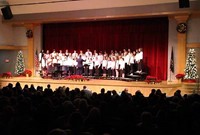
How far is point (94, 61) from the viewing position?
15844 mm

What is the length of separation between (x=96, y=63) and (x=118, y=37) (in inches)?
96.5

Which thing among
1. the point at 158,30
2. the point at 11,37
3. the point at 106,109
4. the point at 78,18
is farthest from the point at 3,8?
the point at 106,109

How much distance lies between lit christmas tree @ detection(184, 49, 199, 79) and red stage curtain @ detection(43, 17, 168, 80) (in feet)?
6.11

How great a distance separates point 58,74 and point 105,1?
4.73 m

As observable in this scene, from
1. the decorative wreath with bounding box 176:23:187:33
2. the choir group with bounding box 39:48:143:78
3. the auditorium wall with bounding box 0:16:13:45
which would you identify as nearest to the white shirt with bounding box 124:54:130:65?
the choir group with bounding box 39:48:143:78

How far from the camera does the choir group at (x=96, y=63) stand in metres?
15.0

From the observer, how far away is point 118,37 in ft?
56.6

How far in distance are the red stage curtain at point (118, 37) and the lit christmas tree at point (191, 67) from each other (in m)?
1.86

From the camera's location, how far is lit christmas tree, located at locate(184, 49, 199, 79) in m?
13.7

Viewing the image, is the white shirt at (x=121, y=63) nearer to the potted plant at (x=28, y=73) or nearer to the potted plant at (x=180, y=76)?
the potted plant at (x=180, y=76)

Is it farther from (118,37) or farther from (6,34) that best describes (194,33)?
(6,34)

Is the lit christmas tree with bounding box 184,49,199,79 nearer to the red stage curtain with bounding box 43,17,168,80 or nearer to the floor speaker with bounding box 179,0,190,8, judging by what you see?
the red stage curtain with bounding box 43,17,168,80

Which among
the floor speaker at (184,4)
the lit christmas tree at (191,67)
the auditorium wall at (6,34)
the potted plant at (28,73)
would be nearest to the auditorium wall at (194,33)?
the lit christmas tree at (191,67)

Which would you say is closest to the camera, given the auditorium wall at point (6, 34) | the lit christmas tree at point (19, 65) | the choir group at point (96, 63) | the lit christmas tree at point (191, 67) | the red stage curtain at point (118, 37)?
the lit christmas tree at point (191, 67)
